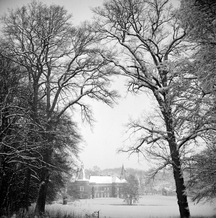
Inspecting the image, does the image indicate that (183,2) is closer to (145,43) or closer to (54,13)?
(145,43)

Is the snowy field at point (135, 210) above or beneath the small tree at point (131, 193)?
beneath

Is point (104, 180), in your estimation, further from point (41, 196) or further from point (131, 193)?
point (41, 196)

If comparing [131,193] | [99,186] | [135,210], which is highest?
[99,186]

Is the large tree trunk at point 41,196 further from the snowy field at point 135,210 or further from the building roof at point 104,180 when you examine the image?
the building roof at point 104,180

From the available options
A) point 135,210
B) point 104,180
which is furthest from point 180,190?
point 104,180

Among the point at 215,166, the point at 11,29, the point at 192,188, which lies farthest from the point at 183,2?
the point at 11,29

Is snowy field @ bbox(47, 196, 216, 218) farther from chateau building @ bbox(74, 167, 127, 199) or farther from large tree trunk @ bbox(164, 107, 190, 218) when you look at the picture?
chateau building @ bbox(74, 167, 127, 199)

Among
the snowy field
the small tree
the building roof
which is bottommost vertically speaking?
the snowy field

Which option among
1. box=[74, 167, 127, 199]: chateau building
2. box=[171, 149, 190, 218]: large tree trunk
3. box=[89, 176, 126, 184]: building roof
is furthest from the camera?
box=[89, 176, 126, 184]: building roof

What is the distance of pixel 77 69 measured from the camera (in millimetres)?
11758

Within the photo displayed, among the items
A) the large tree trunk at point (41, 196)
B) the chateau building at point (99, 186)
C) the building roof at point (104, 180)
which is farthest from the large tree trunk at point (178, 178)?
the building roof at point (104, 180)

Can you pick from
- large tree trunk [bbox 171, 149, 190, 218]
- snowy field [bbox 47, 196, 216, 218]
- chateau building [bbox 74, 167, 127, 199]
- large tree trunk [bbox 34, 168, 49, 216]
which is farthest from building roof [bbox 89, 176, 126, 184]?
large tree trunk [bbox 171, 149, 190, 218]

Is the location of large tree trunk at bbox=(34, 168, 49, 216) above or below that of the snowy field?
above

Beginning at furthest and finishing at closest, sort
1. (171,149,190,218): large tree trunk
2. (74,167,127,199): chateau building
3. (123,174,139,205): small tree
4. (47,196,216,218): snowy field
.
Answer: (74,167,127,199): chateau building < (123,174,139,205): small tree < (47,196,216,218): snowy field < (171,149,190,218): large tree trunk
